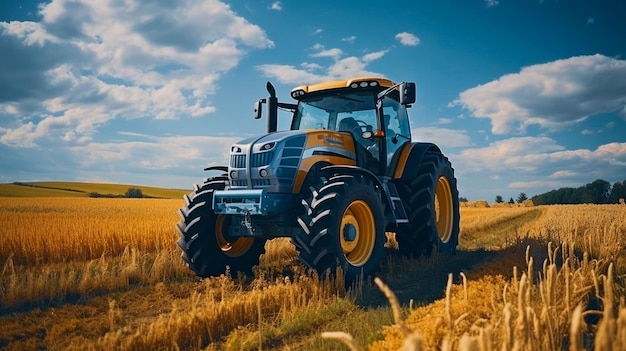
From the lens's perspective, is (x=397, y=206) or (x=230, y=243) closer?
(x=230, y=243)

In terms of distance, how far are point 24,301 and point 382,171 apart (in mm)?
5358

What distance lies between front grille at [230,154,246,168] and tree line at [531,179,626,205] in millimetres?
63773

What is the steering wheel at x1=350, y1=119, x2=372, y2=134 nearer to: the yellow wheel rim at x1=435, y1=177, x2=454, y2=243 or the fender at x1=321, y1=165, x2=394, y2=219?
the fender at x1=321, y1=165, x2=394, y2=219

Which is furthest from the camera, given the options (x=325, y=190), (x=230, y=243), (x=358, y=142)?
(x=358, y=142)

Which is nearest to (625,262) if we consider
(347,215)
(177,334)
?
Answer: (347,215)

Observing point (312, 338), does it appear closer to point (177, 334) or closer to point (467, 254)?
point (177, 334)

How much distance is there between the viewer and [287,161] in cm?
669

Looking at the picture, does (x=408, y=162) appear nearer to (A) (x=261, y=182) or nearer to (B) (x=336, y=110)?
(B) (x=336, y=110)

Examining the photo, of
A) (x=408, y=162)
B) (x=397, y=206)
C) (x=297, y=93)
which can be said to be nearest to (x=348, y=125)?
(x=297, y=93)

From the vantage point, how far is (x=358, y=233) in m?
6.84

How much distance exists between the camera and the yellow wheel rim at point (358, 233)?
255 inches

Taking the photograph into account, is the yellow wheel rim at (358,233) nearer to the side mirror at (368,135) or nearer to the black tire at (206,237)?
the side mirror at (368,135)

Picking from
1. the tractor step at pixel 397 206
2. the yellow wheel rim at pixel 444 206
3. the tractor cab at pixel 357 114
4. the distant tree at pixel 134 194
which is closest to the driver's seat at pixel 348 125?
the tractor cab at pixel 357 114

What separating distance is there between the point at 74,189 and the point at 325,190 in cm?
6599
